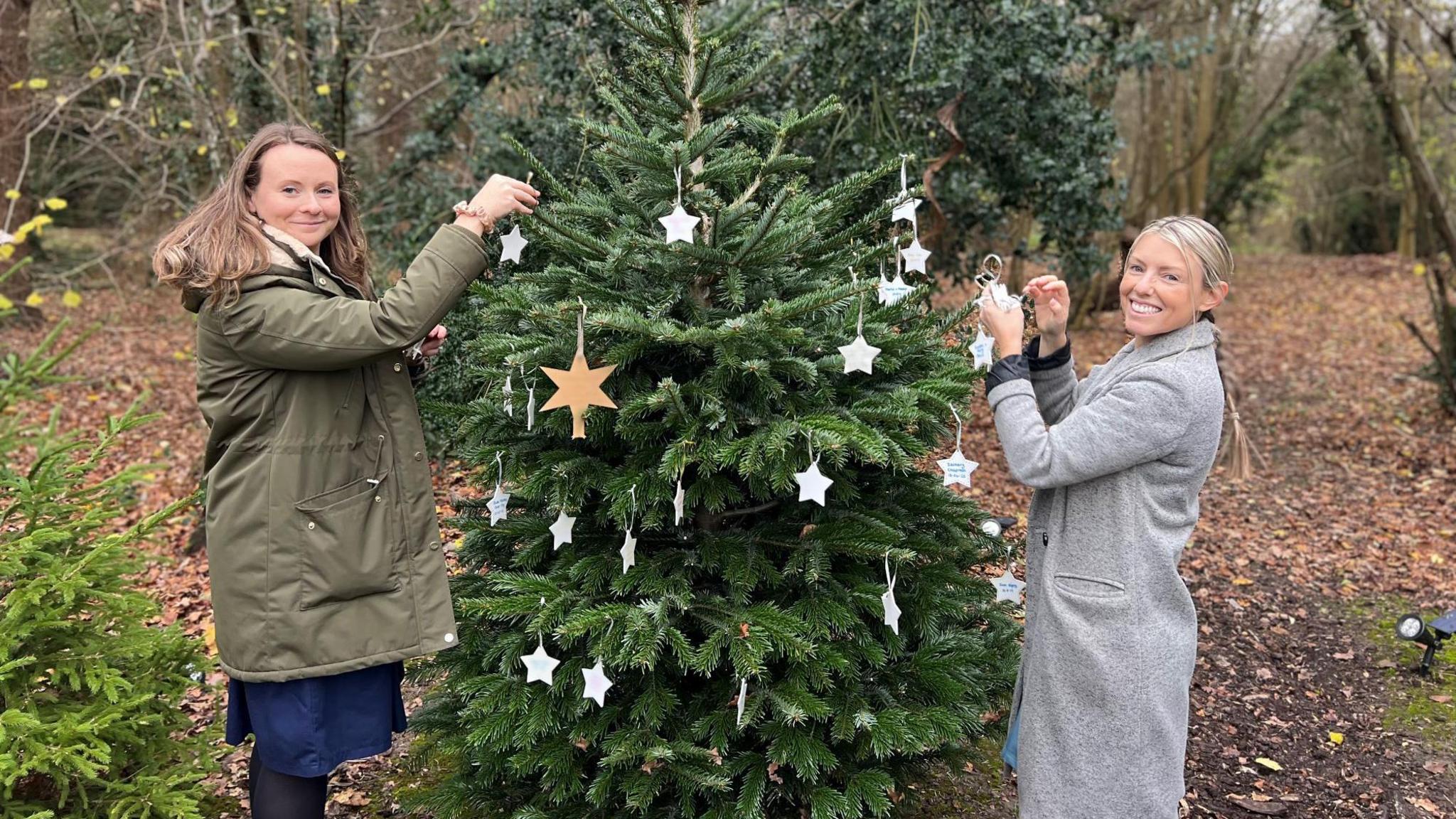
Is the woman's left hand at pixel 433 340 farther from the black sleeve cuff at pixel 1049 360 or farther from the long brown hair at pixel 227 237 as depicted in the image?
the black sleeve cuff at pixel 1049 360

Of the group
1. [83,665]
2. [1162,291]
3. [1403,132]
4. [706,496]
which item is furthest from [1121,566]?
[1403,132]

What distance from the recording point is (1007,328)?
2182 millimetres

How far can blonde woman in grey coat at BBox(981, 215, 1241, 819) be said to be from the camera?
6.89 ft

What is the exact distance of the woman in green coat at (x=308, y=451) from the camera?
2117 millimetres

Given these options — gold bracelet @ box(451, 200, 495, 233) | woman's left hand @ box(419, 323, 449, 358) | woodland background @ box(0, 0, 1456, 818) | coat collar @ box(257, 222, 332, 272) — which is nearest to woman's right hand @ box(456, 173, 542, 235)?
gold bracelet @ box(451, 200, 495, 233)

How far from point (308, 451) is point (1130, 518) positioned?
186 centimetres

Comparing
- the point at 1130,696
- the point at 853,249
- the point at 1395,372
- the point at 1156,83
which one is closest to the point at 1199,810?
the point at 1130,696

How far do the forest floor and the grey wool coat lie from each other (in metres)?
0.78

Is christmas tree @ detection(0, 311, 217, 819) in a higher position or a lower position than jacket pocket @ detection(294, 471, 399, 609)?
lower

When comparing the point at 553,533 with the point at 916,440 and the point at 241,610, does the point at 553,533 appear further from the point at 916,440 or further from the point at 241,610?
the point at 916,440

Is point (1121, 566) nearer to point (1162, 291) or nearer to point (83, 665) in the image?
point (1162, 291)

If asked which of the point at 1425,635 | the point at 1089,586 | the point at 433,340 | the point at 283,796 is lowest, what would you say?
the point at 1425,635

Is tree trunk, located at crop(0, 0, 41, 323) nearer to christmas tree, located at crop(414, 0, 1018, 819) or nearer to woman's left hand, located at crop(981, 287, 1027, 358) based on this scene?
christmas tree, located at crop(414, 0, 1018, 819)

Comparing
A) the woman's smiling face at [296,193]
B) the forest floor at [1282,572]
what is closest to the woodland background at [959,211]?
the forest floor at [1282,572]
